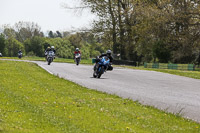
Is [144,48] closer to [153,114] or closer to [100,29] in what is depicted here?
[100,29]

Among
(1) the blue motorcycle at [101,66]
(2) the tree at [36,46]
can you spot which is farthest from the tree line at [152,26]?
(2) the tree at [36,46]

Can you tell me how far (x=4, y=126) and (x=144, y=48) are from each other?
186 ft

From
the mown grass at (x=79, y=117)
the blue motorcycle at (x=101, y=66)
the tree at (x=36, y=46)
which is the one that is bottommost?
the mown grass at (x=79, y=117)

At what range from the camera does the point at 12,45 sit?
401ft

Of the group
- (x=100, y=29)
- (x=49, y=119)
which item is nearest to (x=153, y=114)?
(x=49, y=119)

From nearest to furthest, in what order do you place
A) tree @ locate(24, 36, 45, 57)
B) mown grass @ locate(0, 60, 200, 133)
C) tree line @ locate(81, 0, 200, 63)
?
mown grass @ locate(0, 60, 200, 133) → tree line @ locate(81, 0, 200, 63) → tree @ locate(24, 36, 45, 57)

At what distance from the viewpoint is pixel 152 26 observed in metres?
52.5

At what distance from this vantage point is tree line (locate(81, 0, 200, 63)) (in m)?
49.8

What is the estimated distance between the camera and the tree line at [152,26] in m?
49.8

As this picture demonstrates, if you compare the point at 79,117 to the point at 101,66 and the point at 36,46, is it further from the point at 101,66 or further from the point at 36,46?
the point at 36,46

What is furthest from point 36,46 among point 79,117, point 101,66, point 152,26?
point 79,117

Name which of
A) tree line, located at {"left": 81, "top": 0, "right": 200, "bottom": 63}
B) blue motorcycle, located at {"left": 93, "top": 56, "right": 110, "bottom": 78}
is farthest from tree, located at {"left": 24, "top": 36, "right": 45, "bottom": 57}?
blue motorcycle, located at {"left": 93, "top": 56, "right": 110, "bottom": 78}

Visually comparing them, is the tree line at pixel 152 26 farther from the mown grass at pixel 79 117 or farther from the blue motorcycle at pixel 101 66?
the mown grass at pixel 79 117

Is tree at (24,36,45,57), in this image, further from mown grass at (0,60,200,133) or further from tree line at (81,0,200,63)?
mown grass at (0,60,200,133)
